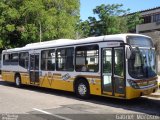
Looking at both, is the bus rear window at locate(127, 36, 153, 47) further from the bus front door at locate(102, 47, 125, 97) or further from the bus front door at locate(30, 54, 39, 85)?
the bus front door at locate(30, 54, 39, 85)

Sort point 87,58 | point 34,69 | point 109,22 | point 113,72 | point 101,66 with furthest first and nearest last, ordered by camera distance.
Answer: point 109,22, point 34,69, point 87,58, point 101,66, point 113,72

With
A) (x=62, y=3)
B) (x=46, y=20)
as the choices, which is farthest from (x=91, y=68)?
(x=62, y=3)

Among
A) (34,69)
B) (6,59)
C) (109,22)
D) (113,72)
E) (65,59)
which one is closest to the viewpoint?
(113,72)

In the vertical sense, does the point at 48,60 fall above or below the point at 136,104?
above

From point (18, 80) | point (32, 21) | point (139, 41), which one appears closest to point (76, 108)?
point (139, 41)

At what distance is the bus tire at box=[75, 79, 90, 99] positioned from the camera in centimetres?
1409

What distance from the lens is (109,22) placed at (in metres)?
42.5

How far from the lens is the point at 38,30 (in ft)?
108

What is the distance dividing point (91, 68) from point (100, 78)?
81 centimetres

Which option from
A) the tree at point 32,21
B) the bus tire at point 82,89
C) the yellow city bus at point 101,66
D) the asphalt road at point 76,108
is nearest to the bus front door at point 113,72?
the yellow city bus at point 101,66

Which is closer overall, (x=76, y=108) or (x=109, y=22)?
(x=76, y=108)

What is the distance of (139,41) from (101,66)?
190cm

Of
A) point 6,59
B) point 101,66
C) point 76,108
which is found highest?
point 6,59

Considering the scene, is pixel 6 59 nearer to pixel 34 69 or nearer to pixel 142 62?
pixel 34 69
